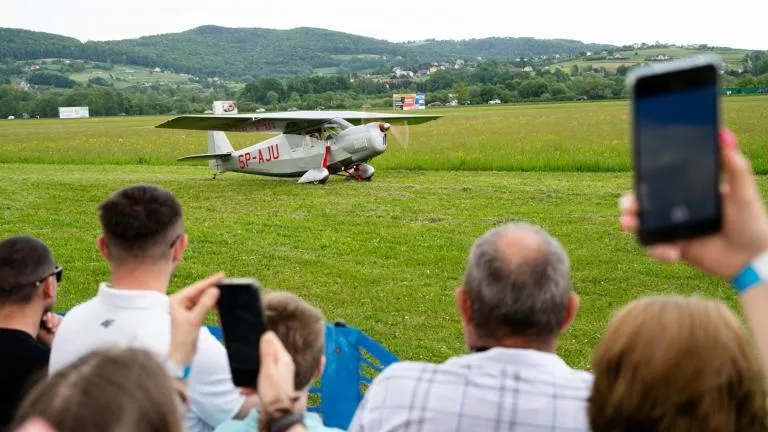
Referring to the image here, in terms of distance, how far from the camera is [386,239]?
9203 mm

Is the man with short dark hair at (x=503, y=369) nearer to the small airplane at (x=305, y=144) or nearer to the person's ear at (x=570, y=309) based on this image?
the person's ear at (x=570, y=309)

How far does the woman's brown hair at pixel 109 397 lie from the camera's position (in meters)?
1.08

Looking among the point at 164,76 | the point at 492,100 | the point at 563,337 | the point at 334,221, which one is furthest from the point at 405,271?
the point at 164,76

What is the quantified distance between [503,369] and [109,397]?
1.23 metres

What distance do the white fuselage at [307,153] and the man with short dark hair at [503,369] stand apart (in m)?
13.7

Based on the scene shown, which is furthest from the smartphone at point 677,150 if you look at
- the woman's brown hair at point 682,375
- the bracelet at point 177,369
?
the bracelet at point 177,369

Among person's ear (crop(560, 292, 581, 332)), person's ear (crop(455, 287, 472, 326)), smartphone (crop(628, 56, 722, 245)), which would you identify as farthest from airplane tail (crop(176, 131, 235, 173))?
smartphone (crop(628, 56, 722, 245))

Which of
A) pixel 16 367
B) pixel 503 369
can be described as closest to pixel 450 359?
pixel 503 369

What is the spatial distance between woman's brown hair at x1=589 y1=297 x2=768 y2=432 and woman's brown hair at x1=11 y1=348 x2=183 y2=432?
2.82 feet

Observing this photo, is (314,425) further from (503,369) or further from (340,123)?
(340,123)

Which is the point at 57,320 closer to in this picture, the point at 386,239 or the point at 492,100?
the point at 386,239

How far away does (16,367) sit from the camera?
284 cm

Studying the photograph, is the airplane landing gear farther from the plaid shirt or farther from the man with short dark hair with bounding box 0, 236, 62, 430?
the plaid shirt

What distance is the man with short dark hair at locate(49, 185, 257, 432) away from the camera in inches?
102
